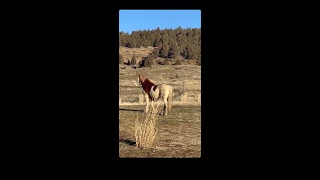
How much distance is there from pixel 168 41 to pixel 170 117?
39.8ft

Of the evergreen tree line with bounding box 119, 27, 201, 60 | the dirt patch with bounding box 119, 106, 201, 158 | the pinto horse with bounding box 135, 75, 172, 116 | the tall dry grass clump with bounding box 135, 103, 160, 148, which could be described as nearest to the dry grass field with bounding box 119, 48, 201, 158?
the dirt patch with bounding box 119, 106, 201, 158

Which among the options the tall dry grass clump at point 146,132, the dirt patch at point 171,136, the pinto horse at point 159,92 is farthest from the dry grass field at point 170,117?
the pinto horse at point 159,92

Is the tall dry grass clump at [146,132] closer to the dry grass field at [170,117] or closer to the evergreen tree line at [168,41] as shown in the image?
the dry grass field at [170,117]

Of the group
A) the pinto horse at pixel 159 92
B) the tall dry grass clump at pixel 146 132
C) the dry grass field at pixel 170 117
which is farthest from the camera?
the pinto horse at pixel 159 92

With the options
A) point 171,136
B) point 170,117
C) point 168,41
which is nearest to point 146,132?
point 171,136

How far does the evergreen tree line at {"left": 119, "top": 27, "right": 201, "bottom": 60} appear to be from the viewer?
19.4 meters

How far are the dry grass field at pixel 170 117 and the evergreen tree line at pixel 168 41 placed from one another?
11.1 feet

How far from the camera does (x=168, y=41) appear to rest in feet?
66.8

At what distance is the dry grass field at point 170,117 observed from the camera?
6301mm

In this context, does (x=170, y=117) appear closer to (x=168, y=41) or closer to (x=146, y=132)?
(x=146, y=132)

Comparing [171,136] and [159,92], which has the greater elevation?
[159,92]
